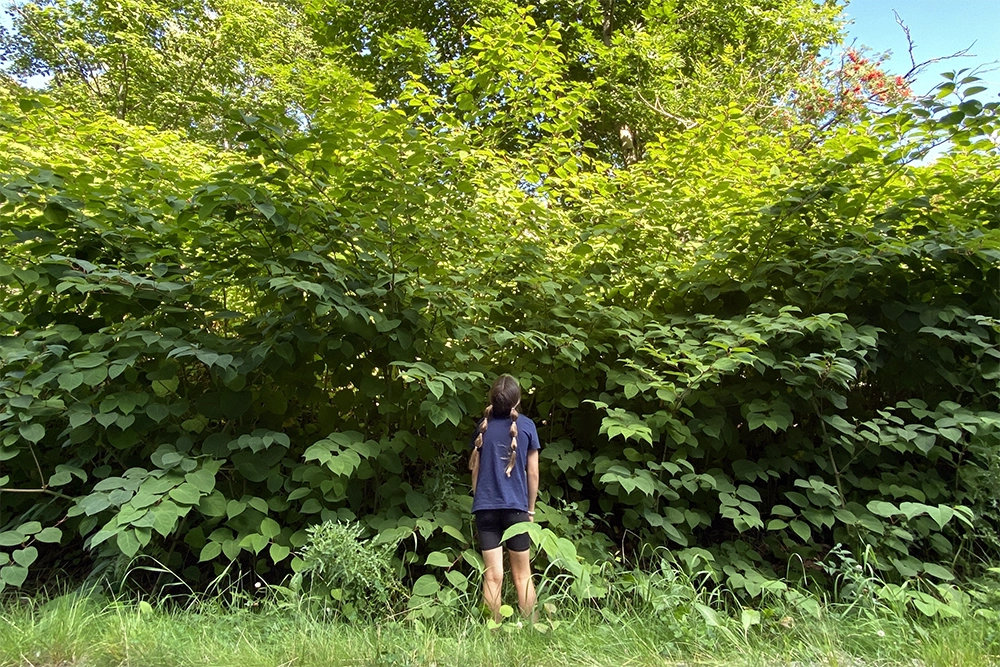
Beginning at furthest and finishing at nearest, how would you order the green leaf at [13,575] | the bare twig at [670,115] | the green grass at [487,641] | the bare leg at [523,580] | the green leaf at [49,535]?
the bare twig at [670,115] < the bare leg at [523,580] < the green leaf at [49,535] < the green leaf at [13,575] < the green grass at [487,641]

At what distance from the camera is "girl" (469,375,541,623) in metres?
3.15

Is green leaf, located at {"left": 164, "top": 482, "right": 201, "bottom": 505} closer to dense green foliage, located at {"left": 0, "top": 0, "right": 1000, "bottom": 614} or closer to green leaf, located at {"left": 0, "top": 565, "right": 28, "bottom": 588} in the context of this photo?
dense green foliage, located at {"left": 0, "top": 0, "right": 1000, "bottom": 614}

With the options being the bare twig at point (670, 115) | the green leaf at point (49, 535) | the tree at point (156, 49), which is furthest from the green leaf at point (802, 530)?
the tree at point (156, 49)

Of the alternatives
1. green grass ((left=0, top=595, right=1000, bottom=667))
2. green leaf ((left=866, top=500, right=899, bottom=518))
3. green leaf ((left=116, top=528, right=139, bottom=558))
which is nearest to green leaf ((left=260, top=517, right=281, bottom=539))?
green grass ((left=0, top=595, right=1000, bottom=667))

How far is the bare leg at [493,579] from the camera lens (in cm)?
302

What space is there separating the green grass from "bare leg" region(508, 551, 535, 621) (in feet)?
0.96

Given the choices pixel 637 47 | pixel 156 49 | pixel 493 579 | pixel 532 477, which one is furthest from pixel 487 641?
pixel 156 49

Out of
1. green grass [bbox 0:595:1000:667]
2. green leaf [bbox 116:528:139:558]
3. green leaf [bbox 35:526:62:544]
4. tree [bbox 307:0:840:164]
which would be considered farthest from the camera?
tree [bbox 307:0:840:164]

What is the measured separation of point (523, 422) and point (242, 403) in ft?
5.98

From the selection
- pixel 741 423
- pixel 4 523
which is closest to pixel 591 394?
pixel 741 423

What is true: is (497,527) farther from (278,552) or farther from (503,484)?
(278,552)

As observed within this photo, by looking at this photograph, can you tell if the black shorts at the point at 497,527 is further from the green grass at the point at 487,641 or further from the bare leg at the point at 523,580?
the green grass at the point at 487,641

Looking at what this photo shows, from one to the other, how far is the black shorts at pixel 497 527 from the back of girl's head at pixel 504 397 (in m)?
0.58

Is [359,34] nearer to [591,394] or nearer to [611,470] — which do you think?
[591,394]
